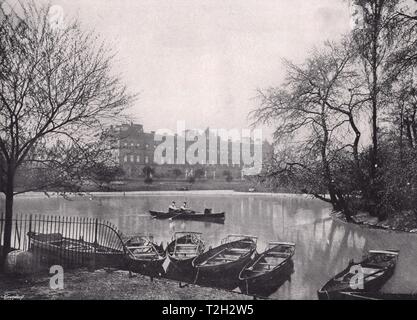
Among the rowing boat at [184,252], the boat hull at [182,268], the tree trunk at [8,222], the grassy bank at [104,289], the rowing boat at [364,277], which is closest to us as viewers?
the grassy bank at [104,289]

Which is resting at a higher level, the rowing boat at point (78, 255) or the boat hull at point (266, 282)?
the rowing boat at point (78, 255)

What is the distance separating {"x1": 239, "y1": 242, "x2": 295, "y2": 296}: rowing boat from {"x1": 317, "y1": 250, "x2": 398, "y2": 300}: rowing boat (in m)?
2.47

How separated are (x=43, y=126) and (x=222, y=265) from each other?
8066mm

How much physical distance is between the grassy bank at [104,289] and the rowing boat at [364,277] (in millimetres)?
2671

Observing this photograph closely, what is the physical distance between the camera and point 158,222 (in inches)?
1411

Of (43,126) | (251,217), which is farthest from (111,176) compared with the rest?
(251,217)

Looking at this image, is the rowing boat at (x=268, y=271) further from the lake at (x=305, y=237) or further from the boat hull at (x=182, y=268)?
the boat hull at (x=182, y=268)

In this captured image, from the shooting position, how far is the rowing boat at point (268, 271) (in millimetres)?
13164

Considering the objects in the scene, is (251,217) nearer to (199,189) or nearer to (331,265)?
(331,265)

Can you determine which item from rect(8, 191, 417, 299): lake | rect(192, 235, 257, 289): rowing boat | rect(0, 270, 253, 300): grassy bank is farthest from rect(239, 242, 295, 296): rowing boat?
rect(0, 270, 253, 300): grassy bank

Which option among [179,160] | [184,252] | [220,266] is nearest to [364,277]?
[220,266]

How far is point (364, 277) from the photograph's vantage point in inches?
511

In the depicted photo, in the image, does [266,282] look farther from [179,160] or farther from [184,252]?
[179,160]

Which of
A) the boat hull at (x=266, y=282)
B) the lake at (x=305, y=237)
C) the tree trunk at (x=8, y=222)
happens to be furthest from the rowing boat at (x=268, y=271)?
the tree trunk at (x=8, y=222)
